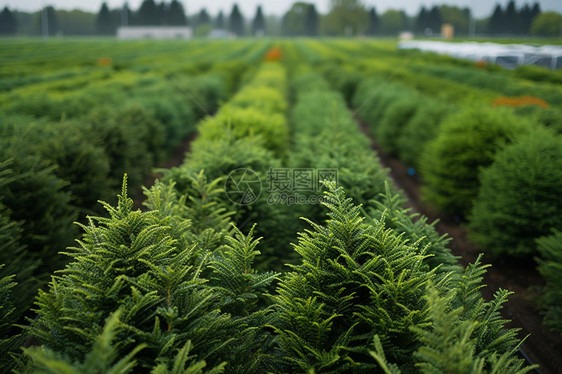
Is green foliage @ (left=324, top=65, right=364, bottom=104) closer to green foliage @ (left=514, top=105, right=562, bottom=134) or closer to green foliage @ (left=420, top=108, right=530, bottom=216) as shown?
green foliage @ (left=514, top=105, right=562, bottom=134)

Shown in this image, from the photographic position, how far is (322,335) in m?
2.06

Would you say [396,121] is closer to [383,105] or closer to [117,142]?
[383,105]

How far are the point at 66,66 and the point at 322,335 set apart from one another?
3479 cm

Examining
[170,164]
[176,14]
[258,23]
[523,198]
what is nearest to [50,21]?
[176,14]

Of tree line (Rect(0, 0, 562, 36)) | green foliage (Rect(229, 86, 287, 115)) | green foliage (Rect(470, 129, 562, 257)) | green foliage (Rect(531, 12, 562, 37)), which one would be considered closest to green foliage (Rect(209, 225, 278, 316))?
green foliage (Rect(470, 129, 562, 257))

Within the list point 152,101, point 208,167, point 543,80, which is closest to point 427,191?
point 208,167

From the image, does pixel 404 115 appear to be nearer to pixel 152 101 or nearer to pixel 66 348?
pixel 152 101

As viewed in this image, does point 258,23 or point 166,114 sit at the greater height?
point 258,23

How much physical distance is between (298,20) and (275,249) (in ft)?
444

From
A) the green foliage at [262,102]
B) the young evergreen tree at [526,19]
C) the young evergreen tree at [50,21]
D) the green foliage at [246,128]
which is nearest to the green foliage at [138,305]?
the green foliage at [246,128]

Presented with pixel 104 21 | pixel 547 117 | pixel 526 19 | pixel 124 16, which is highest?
pixel 124 16

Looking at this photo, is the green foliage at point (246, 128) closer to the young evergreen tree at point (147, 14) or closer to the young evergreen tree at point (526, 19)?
the young evergreen tree at point (526, 19)

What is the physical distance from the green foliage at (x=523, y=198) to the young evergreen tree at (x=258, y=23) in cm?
13543

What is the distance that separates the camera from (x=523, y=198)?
526 centimetres
